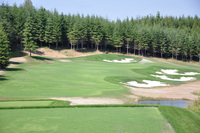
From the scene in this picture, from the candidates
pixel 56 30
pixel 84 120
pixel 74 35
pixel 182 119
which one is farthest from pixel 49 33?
pixel 182 119

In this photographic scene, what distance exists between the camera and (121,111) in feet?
50.3

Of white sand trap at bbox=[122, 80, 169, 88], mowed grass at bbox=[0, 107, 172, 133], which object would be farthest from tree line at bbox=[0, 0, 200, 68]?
mowed grass at bbox=[0, 107, 172, 133]

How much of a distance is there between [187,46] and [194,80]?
6283cm

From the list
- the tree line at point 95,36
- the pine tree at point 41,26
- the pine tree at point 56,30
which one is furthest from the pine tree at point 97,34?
the pine tree at point 41,26

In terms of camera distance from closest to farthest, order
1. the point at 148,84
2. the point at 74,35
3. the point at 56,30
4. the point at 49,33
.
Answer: the point at 148,84, the point at 49,33, the point at 56,30, the point at 74,35

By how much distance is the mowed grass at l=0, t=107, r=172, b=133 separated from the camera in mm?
11414

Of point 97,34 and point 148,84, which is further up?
point 97,34

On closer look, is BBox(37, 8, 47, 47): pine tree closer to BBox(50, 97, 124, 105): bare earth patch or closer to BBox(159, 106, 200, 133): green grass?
BBox(50, 97, 124, 105): bare earth patch

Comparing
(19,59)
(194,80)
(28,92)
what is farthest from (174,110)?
(19,59)

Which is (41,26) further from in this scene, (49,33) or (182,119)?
(182,119)

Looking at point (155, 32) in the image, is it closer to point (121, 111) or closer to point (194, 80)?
point (194, 80)

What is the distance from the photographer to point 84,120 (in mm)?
12859

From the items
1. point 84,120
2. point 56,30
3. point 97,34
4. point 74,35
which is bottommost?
point 84,120

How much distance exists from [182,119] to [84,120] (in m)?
6.45
